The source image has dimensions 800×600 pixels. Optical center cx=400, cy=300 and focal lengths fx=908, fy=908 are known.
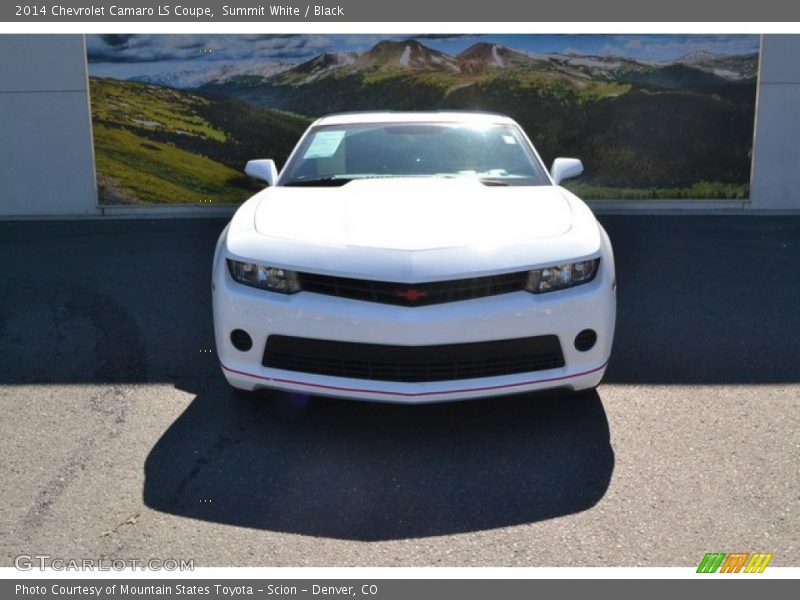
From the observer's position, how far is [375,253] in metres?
4.11

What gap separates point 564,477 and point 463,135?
261 cm

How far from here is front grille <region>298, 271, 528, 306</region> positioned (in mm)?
4027

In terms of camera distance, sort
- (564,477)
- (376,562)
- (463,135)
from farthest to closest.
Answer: (463,135) < (564,477) < (376,562)

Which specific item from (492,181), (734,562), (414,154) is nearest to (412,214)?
(492,181)

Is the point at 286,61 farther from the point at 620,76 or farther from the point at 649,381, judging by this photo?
the point at 649,381

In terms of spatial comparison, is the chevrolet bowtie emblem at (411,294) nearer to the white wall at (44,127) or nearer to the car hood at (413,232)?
the car hood at (413,232)

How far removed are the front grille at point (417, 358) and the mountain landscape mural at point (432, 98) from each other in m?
8.18

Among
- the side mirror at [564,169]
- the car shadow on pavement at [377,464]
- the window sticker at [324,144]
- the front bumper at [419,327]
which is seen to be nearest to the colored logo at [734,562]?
the car shadow on pavement at [377,464]

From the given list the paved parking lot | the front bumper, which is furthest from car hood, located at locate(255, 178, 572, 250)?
the paved parking lot

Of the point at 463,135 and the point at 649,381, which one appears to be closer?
the point at 649,381

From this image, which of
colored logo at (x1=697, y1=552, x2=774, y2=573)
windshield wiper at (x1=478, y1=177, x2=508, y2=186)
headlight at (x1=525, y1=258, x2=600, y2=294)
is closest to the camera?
colored logo at (x1=697, y1=552, x2=774, y2=573)

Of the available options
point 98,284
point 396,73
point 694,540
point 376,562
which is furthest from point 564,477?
Result: point 396,73

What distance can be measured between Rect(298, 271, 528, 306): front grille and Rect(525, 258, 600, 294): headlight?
0.05 m

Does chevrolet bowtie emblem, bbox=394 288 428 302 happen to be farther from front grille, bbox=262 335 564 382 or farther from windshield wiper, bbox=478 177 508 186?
windshield wiper, bbox=478 177 508 186
